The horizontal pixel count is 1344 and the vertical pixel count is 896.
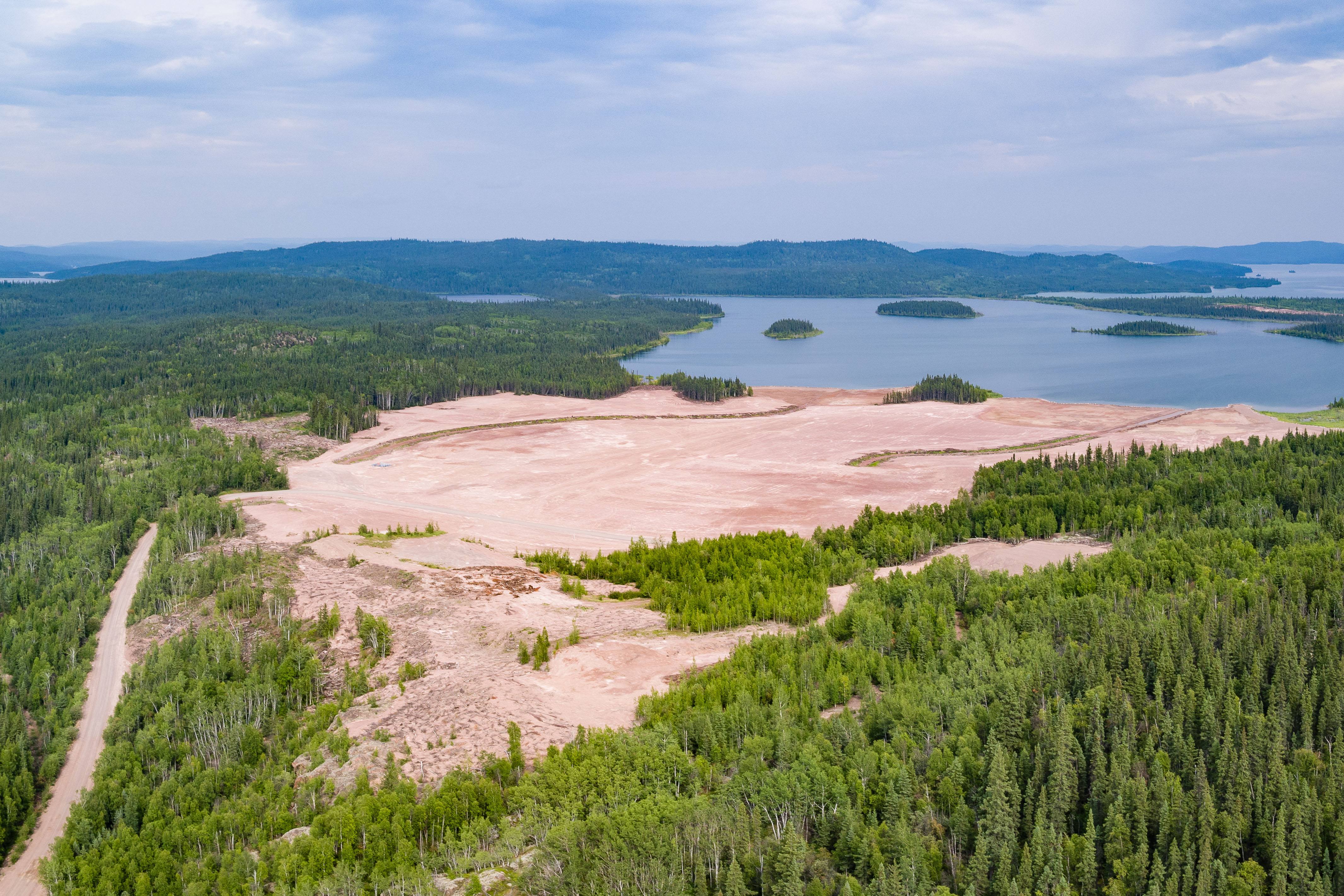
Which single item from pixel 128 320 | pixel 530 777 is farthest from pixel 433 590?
pixel 128 320

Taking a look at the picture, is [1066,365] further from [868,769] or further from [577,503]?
[868,769]

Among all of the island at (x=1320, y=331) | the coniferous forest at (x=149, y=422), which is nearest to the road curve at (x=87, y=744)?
the coniferous forest at (x=149, y=422)

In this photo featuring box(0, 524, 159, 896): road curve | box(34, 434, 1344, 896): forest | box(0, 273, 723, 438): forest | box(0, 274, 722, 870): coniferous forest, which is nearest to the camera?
box(34, 434, 1344, 896): forest

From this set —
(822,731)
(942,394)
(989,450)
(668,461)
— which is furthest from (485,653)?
(942,394)

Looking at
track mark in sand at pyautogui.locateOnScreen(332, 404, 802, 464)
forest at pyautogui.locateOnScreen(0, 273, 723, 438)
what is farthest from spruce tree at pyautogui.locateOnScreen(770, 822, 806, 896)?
forest at pyautogui.locateOnScreen(0, 273, 723, 438)

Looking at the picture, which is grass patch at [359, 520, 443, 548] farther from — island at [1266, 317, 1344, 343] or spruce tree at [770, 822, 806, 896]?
island at [1266, 317, 1344, 343]

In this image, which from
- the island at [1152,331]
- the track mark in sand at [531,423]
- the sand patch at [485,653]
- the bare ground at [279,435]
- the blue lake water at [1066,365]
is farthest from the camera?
the island at [1152,331]

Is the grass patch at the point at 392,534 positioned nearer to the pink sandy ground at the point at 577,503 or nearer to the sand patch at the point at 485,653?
the pink sandy ground at the point at 577,503
